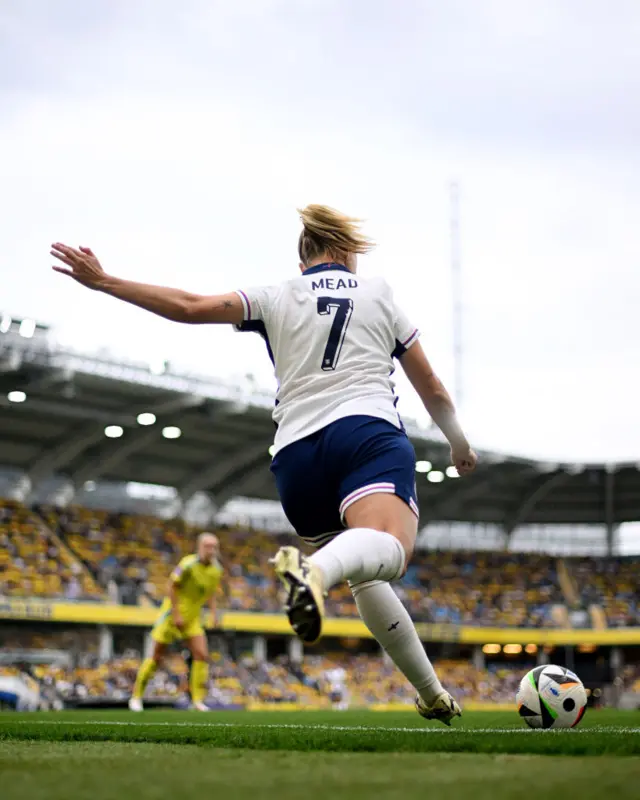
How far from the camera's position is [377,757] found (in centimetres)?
317

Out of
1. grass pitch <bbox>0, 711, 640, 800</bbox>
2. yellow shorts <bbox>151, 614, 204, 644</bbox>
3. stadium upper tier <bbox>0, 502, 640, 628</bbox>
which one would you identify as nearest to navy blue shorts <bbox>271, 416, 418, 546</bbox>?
grass pitch <bbox>0, 711, 640, 800</bbox>

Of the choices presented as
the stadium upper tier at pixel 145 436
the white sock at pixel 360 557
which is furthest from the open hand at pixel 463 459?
the stadium upper tier at pixel 145 436

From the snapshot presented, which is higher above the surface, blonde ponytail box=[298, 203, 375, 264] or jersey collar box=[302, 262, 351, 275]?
blonde ponytail box=[298, 203, 375, 264]

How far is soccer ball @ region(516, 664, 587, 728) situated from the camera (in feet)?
19.4

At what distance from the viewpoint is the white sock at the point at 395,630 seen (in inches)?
160

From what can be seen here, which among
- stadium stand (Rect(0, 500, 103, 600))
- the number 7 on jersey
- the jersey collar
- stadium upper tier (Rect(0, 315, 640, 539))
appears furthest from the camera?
stadium upper tier (Rect(0, 315, 640, 539))

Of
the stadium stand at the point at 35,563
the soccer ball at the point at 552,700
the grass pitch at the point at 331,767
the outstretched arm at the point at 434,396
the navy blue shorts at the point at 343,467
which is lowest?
the stadium stand at the point at 35,563

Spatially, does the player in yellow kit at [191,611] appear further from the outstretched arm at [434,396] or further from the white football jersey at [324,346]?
the white football jersey at [324,346]

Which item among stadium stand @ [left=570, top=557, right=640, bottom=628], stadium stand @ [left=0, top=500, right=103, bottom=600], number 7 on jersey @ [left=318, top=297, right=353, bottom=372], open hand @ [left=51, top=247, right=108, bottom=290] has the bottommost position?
stadium stand @ [left=570, top=557, right=640, bottom=628]

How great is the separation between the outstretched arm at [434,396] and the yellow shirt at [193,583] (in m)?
8.94

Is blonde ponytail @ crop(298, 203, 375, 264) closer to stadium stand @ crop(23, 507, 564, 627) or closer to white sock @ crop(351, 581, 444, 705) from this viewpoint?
white sock @ crop(351, 581, 444, 705)

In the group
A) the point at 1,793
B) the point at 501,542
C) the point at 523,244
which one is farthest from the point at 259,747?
the point at 523,244

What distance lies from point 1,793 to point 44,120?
1092 inches

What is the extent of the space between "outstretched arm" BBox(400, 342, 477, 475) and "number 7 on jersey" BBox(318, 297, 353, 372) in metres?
0.38
